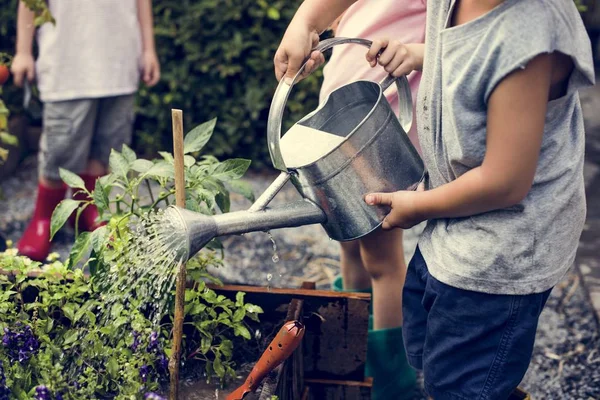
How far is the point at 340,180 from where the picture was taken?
154 centimetres

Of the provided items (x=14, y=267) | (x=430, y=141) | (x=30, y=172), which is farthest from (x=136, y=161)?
(x=30, y=172)

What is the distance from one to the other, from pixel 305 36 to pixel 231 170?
431mm

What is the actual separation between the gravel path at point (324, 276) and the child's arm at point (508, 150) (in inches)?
42.8

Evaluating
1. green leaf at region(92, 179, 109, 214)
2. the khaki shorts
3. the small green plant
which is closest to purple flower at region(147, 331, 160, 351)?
the small green plant

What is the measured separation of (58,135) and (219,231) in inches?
71.2

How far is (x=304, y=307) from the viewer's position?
1949mm

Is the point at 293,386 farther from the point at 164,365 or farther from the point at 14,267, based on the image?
the point at 14,267

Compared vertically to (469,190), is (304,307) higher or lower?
lower

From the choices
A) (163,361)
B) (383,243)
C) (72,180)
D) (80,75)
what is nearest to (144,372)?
(163,361)

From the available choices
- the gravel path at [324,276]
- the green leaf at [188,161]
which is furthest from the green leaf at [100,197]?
the gravel path at [324,276]

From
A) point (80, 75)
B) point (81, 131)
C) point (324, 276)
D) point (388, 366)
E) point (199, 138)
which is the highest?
point (199, 138)

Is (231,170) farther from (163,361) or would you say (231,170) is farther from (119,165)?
(163,361)

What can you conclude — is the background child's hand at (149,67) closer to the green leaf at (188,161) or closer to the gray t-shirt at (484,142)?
the green leaf at (188,161)

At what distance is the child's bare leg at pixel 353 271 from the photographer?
2391mm
